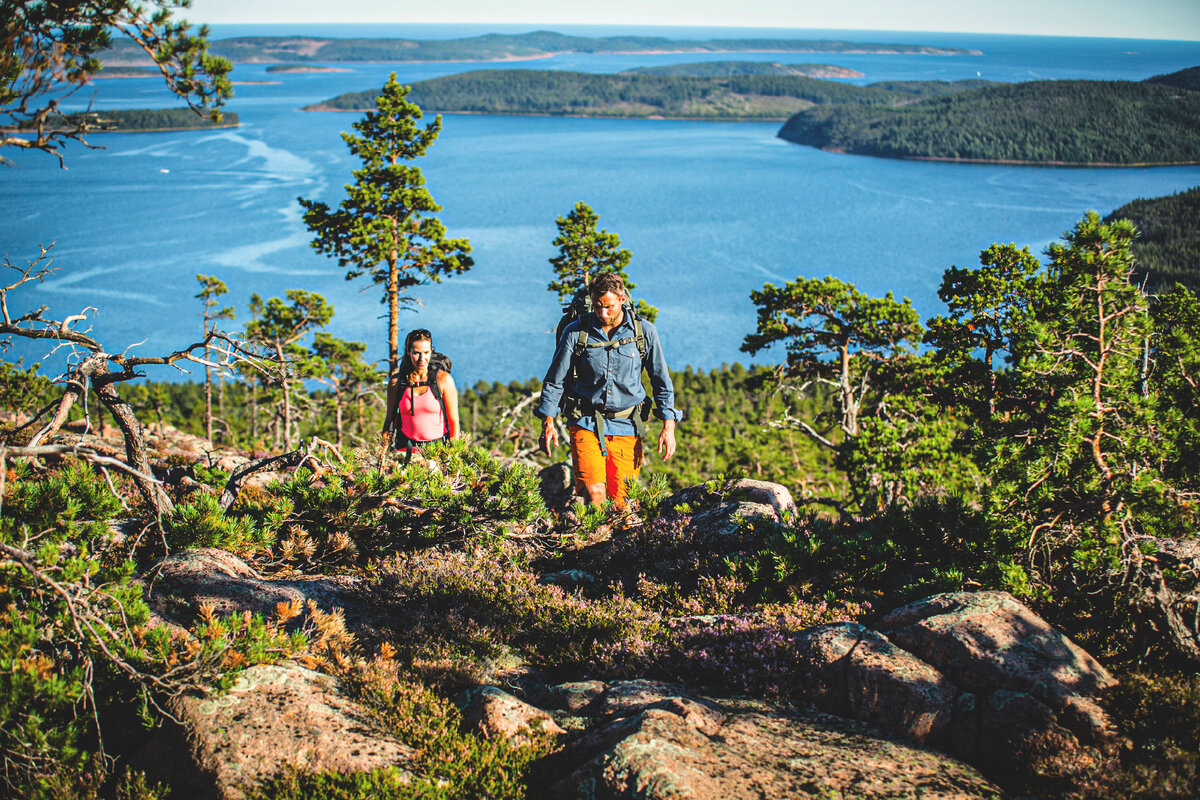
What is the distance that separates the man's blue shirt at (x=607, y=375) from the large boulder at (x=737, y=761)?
3.01 meters

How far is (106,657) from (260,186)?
407 feet

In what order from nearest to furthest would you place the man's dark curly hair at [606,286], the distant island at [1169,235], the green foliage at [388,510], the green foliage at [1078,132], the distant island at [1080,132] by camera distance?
1. the green foliage at [388,510]
2. the man's dark curly hair at [606,286]
3. the distant island at [1169,235]
4. the distant island at [1080,132]
5. the green foliage at [1078,132]

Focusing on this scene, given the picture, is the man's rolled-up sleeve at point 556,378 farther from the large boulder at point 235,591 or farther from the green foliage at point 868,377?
the green foliage at point 868,377

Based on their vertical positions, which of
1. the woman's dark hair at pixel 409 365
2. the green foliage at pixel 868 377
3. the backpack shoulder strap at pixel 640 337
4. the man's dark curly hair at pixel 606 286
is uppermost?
the man's dark curly hair at pixel 606 286

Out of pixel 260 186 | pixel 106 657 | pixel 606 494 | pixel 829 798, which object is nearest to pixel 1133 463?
pixel 829 798

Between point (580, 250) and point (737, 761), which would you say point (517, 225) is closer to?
point (580, 250)

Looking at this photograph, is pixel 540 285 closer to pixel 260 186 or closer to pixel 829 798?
pixel 260 186

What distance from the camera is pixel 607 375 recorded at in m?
6.14

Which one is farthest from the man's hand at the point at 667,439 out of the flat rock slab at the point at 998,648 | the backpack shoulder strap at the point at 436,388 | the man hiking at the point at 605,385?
the flat rock slab at the point at 998,648

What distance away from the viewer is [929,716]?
3.52 m

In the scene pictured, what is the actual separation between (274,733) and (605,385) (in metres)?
3.68

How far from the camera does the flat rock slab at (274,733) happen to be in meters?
3.20

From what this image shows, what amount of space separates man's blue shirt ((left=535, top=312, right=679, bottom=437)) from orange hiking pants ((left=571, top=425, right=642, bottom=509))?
16 cm

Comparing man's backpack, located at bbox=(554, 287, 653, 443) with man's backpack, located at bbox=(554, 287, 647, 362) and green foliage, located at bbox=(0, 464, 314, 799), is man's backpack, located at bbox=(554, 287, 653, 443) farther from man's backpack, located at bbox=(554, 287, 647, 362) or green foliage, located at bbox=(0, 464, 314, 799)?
green foliage, located at bbox=(0, 464, 314, 799)
